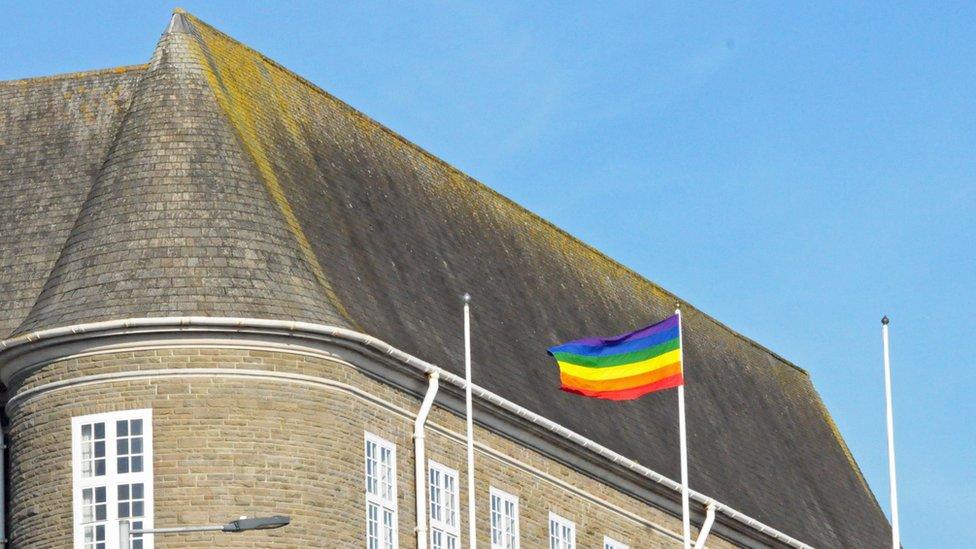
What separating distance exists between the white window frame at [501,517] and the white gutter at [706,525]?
6619 millimetres

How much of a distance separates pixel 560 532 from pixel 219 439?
9919 mm

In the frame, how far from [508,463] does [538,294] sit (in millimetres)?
8068

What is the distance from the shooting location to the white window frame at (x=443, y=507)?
46.8 metres

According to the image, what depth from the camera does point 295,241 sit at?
45844 mm

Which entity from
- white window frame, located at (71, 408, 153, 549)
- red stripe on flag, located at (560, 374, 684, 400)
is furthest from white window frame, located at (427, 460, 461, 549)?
white window frame, located at (71, 408, 153, 549)

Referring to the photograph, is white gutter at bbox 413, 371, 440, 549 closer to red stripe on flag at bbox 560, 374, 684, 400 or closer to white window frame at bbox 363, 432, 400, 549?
white window frame at bbox 363, 432, 400, 549

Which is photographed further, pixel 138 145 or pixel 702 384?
pixel 702 384

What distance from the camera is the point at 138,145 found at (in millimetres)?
46250

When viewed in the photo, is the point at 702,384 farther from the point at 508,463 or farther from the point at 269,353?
the point at 269,353

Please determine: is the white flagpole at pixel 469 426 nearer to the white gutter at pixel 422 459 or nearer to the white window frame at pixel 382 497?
the white gutter at pixel 422 459

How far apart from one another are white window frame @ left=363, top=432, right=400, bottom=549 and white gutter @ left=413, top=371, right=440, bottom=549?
1.65 ft

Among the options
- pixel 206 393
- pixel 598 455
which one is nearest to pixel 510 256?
pixel 598 455

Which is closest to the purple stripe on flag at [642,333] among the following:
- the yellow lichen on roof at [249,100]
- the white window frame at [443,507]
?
the white window frame at [443,507]

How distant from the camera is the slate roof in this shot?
1756 inches
